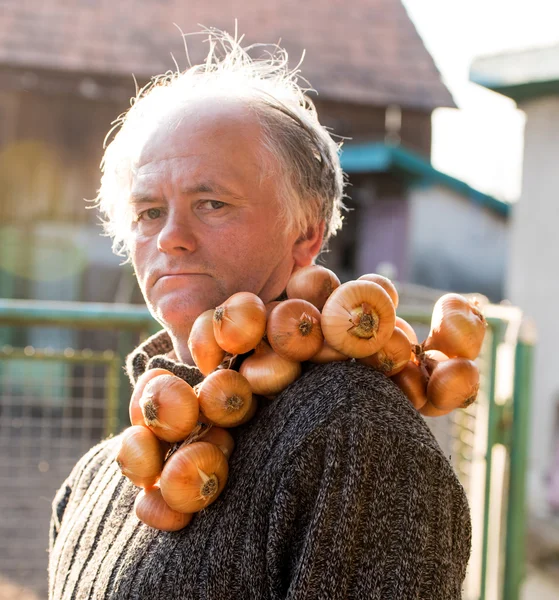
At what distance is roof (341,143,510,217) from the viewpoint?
32.4 ft

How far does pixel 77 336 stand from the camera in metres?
8.79

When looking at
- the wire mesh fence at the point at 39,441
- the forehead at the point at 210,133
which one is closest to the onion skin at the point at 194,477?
the forehead at the point at 210,133

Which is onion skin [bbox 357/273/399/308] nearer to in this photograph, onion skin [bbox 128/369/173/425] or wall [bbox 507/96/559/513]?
onion skin [bbox 128/369/173/425]

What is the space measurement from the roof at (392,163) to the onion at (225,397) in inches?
352

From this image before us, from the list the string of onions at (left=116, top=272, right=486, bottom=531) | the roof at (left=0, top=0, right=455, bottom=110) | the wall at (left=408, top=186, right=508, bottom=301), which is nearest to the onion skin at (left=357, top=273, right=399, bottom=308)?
the string of onions at (left=116, top=272, right=486, bottom=531)

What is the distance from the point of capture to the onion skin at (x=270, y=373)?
4.08ft

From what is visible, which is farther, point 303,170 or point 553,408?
point 553,408

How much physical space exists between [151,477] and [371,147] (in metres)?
9.17

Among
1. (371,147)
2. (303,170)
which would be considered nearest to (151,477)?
(303,170)

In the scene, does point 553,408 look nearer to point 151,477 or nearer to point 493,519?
point 493,519

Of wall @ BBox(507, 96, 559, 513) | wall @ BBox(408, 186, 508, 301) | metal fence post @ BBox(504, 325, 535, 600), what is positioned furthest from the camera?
wall @ BBox(408, 186, 508, 301)

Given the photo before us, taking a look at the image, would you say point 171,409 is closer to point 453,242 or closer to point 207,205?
point 207,205

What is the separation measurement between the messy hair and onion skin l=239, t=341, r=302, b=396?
1.30ft

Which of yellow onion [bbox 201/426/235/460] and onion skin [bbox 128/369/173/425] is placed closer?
yellow onion [bbox 201/426/235/460]
